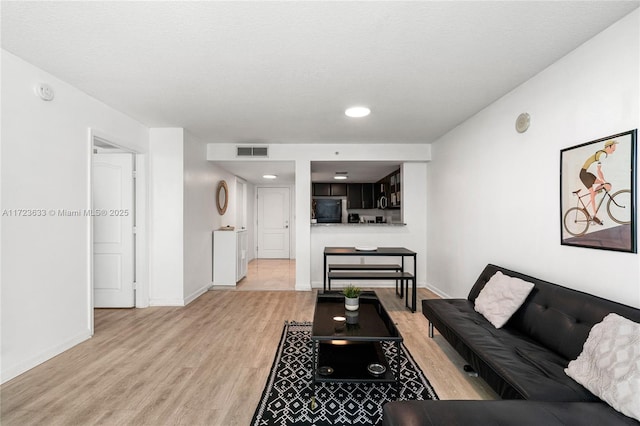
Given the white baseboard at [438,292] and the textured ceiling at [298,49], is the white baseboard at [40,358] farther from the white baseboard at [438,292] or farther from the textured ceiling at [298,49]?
the white baseboard at [438,292]

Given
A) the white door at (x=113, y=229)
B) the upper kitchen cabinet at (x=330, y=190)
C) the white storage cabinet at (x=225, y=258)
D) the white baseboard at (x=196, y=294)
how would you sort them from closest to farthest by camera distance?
the white door at (x=113, y=229), the white baseboard at (x=196, y=294), the white storage cabinet at (x=225, y=258), the upper kitchen cabinet at (x=330, y=190)

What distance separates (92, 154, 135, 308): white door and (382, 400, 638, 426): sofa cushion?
3809 millimetres

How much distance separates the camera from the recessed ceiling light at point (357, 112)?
10.5 feet

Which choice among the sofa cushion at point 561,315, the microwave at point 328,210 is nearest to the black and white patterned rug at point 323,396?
the sofa cushion at point 561,315

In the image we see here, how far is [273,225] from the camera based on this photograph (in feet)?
27.2

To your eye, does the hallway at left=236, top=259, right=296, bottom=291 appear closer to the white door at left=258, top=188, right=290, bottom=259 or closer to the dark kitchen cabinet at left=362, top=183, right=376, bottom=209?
the white door at left=258, top=188, right=290, bottom=259

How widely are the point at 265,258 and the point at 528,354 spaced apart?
7.10m

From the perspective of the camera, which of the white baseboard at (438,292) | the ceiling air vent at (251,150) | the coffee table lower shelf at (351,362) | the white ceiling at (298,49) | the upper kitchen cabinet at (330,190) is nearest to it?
the white ceiling at (298,49)

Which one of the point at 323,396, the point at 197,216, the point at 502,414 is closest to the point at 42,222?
the point at 197,216

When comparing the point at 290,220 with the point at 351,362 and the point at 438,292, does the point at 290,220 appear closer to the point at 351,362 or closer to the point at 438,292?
the point at 438,292

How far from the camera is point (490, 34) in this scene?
188 centimetres

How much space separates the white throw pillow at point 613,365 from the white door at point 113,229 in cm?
451

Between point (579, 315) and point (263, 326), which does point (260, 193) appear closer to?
point (263, 326)

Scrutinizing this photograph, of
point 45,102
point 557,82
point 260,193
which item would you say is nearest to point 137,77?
point 45,102
